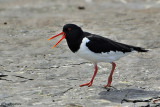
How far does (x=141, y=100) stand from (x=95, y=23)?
6014 millimetres

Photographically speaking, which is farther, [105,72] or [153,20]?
[153,20]

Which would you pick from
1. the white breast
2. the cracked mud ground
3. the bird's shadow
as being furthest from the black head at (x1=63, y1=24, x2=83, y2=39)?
the bird's shadow

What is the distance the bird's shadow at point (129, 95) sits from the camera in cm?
589

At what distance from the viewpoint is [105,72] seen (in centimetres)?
741

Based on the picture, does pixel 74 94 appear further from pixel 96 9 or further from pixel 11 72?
pixel 96 9

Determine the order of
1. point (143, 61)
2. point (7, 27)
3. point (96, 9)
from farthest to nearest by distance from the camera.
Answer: point (96, 9)
point (7, 27)
point (143, 61)

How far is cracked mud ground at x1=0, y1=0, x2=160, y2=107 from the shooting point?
600cm

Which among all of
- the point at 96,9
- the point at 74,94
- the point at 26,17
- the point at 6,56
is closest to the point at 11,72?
the point at 6,56

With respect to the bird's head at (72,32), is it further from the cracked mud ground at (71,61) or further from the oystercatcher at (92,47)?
the cracked mud ground at (71,61)

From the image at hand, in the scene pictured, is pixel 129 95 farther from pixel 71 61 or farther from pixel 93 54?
pixel 71 61

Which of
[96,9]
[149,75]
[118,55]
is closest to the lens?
[118,55]

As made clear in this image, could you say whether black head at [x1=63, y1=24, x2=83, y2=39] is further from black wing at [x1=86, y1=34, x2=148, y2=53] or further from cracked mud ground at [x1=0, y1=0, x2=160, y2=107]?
cracked mud ground at [x1=0, y1=0, x2=160, y2=107]

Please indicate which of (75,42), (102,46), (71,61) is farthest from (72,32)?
(71,61)

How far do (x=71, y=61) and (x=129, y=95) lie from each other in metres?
2.29
